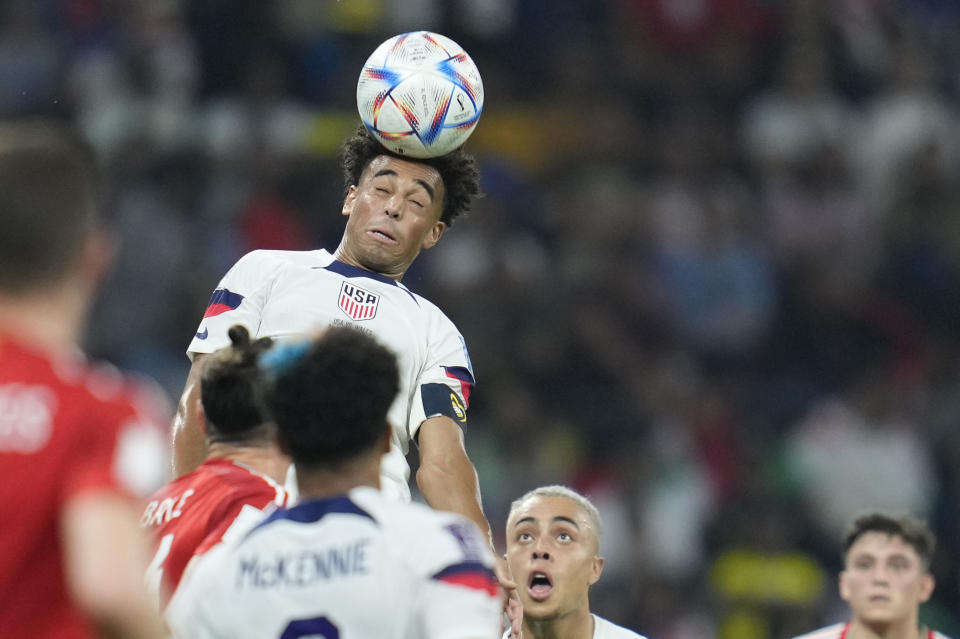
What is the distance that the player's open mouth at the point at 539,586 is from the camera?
6.55 metres

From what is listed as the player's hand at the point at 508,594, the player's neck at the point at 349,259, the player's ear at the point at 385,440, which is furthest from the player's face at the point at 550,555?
the player's ear at the point at 385,440

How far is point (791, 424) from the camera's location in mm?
11523

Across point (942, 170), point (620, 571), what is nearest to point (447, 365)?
point (620, 571)

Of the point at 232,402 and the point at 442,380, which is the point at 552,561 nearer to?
the point at 442,380

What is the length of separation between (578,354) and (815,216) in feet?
8.51

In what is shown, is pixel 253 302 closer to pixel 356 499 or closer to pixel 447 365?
pixel 447 365

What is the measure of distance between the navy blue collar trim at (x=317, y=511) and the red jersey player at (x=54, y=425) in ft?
2.18

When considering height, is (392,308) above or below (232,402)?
above

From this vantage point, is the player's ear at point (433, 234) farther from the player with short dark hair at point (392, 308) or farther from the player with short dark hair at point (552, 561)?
the player with short dark hair at point (552, 561)

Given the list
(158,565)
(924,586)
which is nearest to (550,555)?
(924,586)

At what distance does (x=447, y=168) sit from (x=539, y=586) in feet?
6.13

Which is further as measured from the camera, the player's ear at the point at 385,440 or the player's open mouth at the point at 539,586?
the player's open mouth at the point at 539,586

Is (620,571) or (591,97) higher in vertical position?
(591,97)

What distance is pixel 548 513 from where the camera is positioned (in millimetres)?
6625
